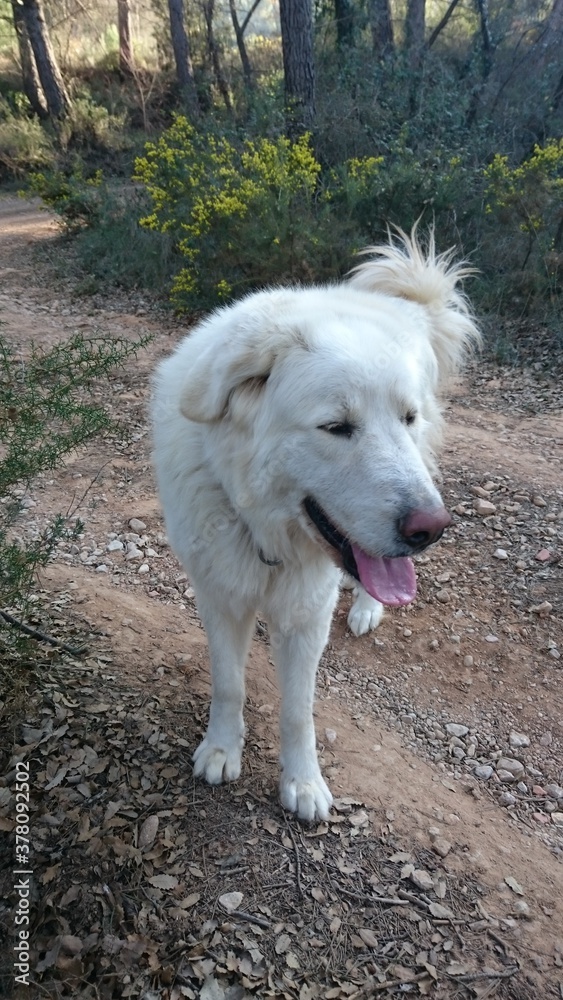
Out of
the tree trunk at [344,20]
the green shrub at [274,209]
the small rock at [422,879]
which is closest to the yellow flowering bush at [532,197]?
the green shrub at [274,209]

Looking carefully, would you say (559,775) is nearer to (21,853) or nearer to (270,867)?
(270,867)

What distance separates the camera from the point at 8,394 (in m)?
2.06

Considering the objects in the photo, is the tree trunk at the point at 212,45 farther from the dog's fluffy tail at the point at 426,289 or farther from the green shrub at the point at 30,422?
the green shrub at the point at 30,422

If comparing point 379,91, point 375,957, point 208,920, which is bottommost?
point 375,957

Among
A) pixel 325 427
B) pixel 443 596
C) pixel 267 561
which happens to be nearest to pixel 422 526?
pixel 325 427

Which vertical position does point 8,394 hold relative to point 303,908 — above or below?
above

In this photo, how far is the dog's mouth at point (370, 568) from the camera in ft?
6.06

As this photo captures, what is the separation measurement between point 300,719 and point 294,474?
101 cm

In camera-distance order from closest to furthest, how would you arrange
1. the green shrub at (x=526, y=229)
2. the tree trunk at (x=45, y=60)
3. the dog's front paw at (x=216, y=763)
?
the dog's front paw at (x=216, y=763) → the green shrub at (x=526, y=229) → the tree trunk at (x=45, y=60)

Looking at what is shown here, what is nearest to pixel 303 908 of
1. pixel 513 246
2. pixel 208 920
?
pixel 208 920

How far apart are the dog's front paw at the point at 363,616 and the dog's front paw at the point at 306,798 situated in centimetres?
101

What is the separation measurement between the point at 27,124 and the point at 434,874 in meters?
16.1

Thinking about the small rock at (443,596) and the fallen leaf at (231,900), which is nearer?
the fallen leaf at (231,900)

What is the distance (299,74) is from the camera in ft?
27.0
